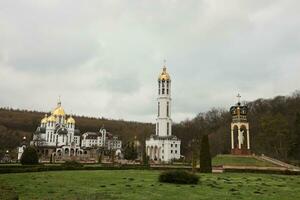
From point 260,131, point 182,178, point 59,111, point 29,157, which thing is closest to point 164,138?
point 260,131

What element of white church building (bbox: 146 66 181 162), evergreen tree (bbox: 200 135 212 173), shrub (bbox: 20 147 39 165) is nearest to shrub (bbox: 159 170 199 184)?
evergreen tree (bbox: 200 135 212 173)

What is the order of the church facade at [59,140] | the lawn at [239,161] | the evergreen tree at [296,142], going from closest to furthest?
the lawn at [239,161], the evergreen tree at [296,142], the church facade at [59,140]

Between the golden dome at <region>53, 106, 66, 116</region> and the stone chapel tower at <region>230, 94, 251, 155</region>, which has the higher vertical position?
the golden dome at <region>53, 106, 66, 116</region>

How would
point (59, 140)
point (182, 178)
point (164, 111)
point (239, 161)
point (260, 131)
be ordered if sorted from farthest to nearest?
point (59, 140), point (164, 111), point (260, 131), point (239, 161), point (182, 178)

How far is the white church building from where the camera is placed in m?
91.6

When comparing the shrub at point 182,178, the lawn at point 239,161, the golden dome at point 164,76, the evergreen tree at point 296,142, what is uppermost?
the golden dome at point 164,76

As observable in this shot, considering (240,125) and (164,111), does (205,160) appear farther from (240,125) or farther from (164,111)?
(164,111)

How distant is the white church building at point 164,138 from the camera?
301 ft

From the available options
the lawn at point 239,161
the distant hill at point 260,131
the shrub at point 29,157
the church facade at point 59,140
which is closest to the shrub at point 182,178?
the distant hill at point 260,131

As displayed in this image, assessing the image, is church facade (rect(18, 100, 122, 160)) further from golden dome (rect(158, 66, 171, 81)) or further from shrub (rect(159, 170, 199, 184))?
shrub (rect(159, 170, 199, 184))

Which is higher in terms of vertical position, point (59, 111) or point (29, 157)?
point (59, 111)

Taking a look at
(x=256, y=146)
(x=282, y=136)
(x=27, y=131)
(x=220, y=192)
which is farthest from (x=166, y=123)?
(x=27, y=131)

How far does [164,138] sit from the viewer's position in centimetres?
9188

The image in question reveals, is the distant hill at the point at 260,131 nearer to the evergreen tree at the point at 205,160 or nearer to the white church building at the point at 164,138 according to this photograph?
the evergreen tree at the point at 205,160
